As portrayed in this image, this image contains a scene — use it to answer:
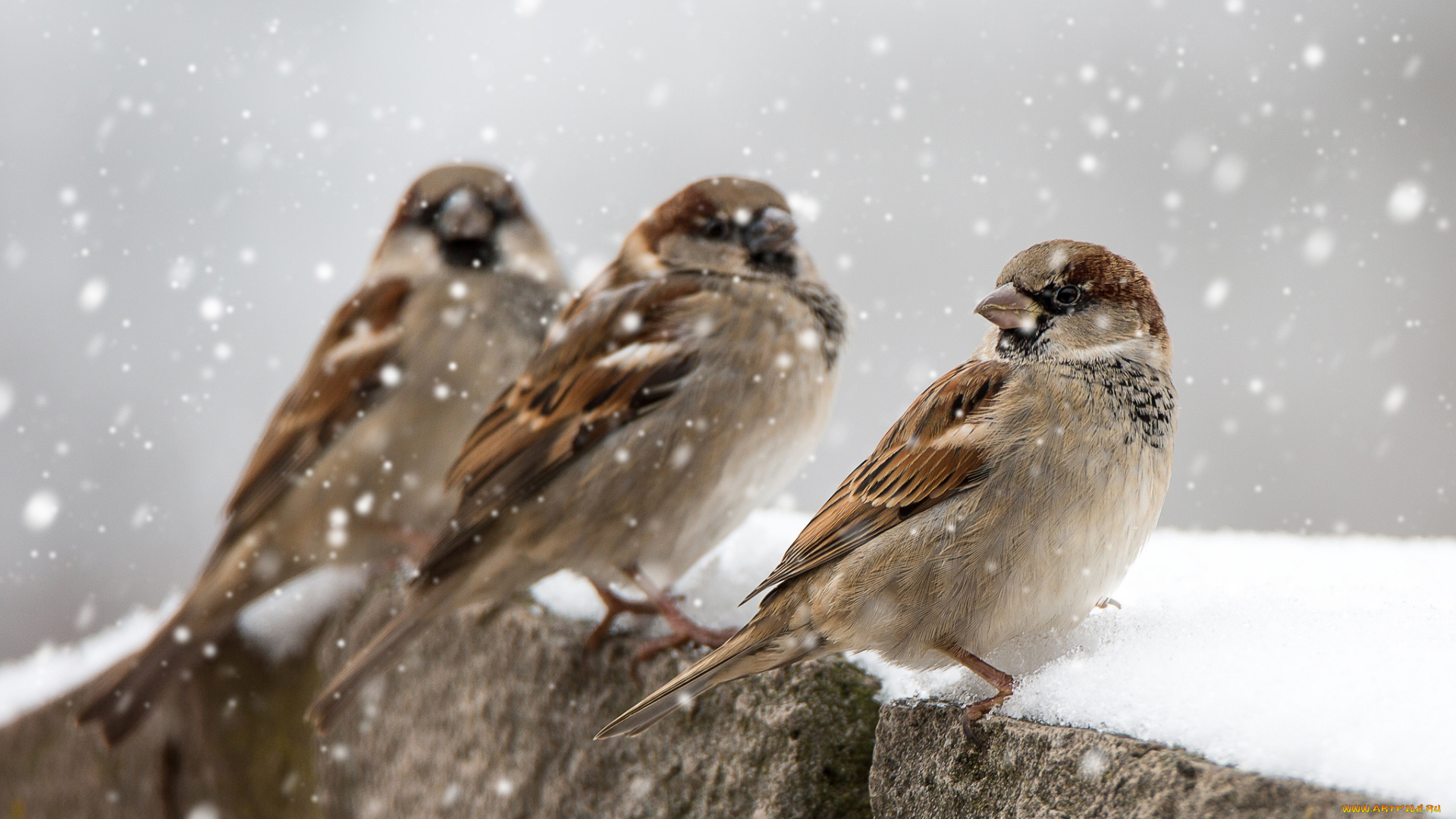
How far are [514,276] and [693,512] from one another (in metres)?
0.88

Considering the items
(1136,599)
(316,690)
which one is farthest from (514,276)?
(1136,599)

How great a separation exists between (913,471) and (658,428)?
1.97 ft

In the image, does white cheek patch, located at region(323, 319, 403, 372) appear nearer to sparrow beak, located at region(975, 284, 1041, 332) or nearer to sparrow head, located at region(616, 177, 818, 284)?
sparrow head, located at region(616, 177, 818, 284)

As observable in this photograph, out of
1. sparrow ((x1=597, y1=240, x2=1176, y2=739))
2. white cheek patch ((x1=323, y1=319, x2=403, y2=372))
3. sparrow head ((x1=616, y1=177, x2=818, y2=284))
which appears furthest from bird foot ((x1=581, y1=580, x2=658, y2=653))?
white cheek patch ((x1=323, y1=319, x2=403, y2=372))

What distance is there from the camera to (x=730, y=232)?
1927 millimetres

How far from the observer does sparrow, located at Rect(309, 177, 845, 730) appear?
5.83 feet

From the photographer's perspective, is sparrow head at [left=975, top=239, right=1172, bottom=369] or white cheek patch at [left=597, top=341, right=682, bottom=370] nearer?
sparrow head at [left=975, top=239, right=1172, bottom=369]

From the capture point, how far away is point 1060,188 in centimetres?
388

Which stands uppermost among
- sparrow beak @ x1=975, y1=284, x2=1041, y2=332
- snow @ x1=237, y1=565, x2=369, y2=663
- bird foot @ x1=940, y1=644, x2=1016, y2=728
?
sparrow beak @ x1=975, y1=284, x2=1041, y2=332

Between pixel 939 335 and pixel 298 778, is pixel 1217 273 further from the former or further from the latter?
pixel 298 778

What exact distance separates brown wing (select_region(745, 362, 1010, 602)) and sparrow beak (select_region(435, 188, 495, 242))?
4.23ft

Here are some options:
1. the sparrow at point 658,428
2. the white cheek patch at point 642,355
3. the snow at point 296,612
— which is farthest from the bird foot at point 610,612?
the snow at point 296,612

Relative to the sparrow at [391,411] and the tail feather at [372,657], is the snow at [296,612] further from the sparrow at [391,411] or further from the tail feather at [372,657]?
the tail feather at [372,657]

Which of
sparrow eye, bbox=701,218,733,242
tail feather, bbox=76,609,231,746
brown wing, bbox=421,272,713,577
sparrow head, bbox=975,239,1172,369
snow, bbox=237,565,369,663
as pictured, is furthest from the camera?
snow, bbox=237,565,369,663
